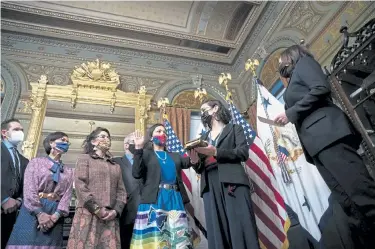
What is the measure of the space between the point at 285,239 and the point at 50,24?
5.58 metres

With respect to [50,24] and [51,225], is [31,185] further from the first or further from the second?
[50,24]

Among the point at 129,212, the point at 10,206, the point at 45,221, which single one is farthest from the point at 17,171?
the point at 129,212

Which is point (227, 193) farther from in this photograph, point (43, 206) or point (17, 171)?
point (17, 171)

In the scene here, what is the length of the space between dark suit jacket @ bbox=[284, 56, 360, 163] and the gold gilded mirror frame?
11.6ft

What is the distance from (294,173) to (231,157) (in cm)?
117

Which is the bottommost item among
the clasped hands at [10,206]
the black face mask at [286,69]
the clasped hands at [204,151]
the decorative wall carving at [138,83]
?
the clasped hands at [10,206]

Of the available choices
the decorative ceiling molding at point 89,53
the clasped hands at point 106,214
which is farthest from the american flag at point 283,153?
the decorative ceiling molding at point 89,53

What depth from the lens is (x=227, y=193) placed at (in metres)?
2.02

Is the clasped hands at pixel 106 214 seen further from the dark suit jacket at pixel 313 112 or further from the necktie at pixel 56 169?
the dark suit jacket at pixel 313 112

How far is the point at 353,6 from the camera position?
414cm

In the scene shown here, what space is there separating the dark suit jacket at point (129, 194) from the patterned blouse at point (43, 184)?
48 centimetres

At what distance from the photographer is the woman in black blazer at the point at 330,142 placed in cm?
161

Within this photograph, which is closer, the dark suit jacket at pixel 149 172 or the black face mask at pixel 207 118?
the dark suit jacket at pixel 149 172

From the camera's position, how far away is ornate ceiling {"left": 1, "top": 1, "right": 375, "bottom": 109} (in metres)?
5.31
